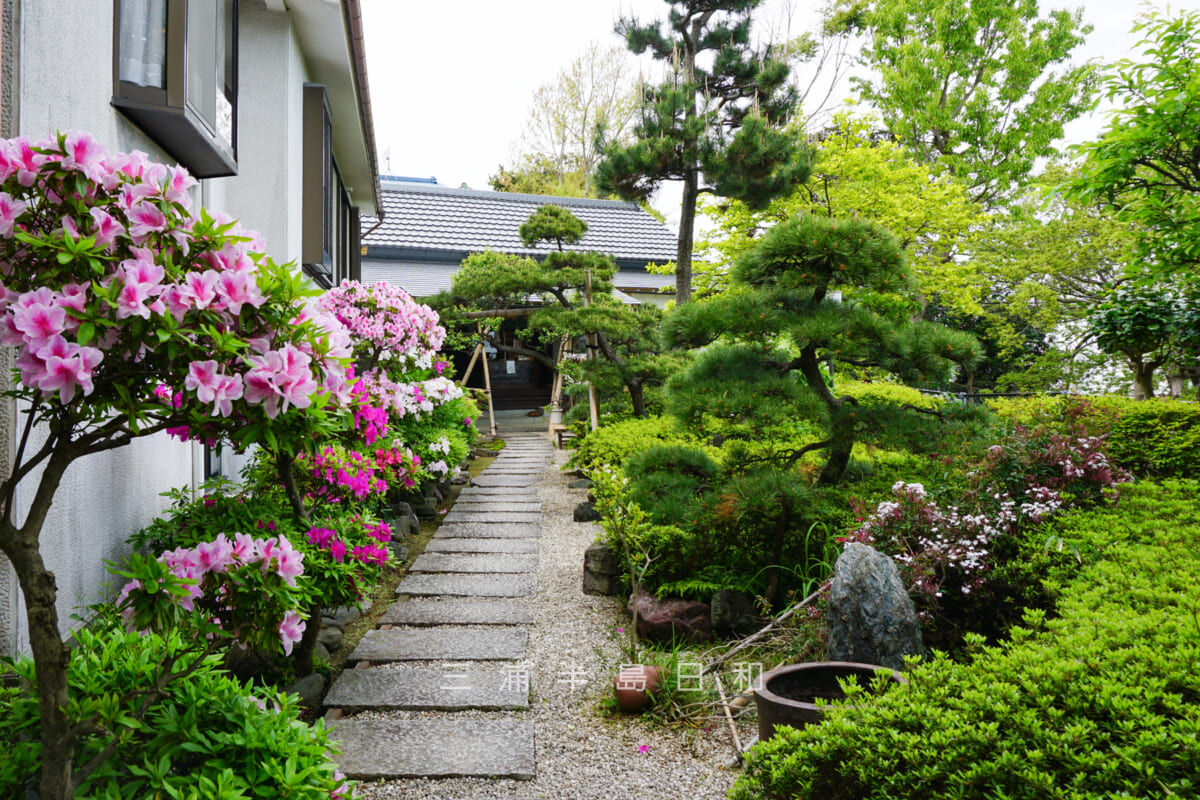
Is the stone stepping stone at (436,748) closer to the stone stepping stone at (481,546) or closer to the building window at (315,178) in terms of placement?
the stone stepping stone at (481,546)

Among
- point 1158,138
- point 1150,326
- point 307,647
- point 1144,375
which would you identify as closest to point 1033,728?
point 307,647

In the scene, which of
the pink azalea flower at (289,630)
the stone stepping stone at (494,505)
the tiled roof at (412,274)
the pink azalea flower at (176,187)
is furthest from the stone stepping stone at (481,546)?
the tiled roof at (412,274)

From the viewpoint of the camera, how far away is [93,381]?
1542 millimetres

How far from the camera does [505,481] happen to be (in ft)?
29.1

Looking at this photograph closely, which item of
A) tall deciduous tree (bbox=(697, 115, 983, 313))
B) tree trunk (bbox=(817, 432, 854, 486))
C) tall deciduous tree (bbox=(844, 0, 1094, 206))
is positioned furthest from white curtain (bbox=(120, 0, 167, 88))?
tall deciduous tree (bbox=(844, 0, 1094, 206))

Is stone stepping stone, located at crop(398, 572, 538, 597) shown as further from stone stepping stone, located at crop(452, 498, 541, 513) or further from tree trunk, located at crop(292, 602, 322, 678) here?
stone stepping stone, located at crop(452, 498, 541, 513)

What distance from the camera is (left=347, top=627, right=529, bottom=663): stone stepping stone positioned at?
3.75 metres

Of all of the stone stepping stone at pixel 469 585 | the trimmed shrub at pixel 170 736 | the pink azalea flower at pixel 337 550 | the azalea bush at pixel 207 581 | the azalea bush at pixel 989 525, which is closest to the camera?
the trimmed shrub at pixel 170 736

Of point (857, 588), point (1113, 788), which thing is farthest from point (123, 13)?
point (1113, 788)

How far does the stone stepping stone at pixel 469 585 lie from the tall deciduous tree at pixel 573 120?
1840 cm

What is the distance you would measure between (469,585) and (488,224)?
13.2m

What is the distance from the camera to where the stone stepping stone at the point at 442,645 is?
3.75m

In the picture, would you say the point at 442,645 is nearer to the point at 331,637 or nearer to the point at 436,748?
the point at 331,637

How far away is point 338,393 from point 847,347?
3.42 meters
